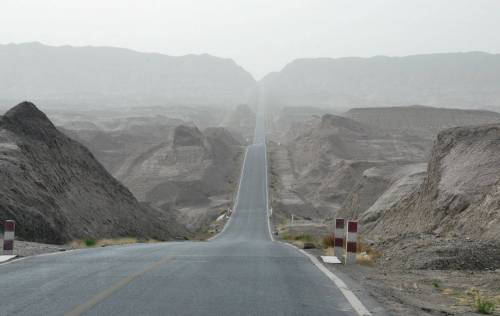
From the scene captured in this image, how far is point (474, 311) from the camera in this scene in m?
8.98

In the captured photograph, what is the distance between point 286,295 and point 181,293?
1.49 metres

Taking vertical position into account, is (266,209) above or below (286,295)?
below

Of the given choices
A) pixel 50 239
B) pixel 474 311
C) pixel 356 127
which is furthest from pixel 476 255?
pixel 356 127

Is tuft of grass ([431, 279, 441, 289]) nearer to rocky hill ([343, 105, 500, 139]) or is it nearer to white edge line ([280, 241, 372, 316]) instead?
white edge line ([280, 241, 372, 316])

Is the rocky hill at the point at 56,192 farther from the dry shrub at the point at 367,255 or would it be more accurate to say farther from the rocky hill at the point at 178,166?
the rocky hill at the point at 178,166

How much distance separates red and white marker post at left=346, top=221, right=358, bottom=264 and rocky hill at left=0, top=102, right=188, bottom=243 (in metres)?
15.9

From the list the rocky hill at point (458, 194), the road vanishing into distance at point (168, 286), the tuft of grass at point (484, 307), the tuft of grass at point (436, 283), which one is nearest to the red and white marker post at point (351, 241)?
the road vanishing into distance at point (168, 286)

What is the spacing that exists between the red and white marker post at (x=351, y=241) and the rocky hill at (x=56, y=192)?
52.1 feet

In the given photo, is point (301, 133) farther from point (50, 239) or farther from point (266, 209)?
point (50, 239)

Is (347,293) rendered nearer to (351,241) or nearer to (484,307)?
(484,307)

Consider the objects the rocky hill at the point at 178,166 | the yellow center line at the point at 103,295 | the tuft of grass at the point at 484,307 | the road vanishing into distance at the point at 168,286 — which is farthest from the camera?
the rocky hill at the point at 178,166

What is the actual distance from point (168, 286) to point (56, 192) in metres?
27.7

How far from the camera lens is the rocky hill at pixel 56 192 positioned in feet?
92.6

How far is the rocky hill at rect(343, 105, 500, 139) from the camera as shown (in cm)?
13200
